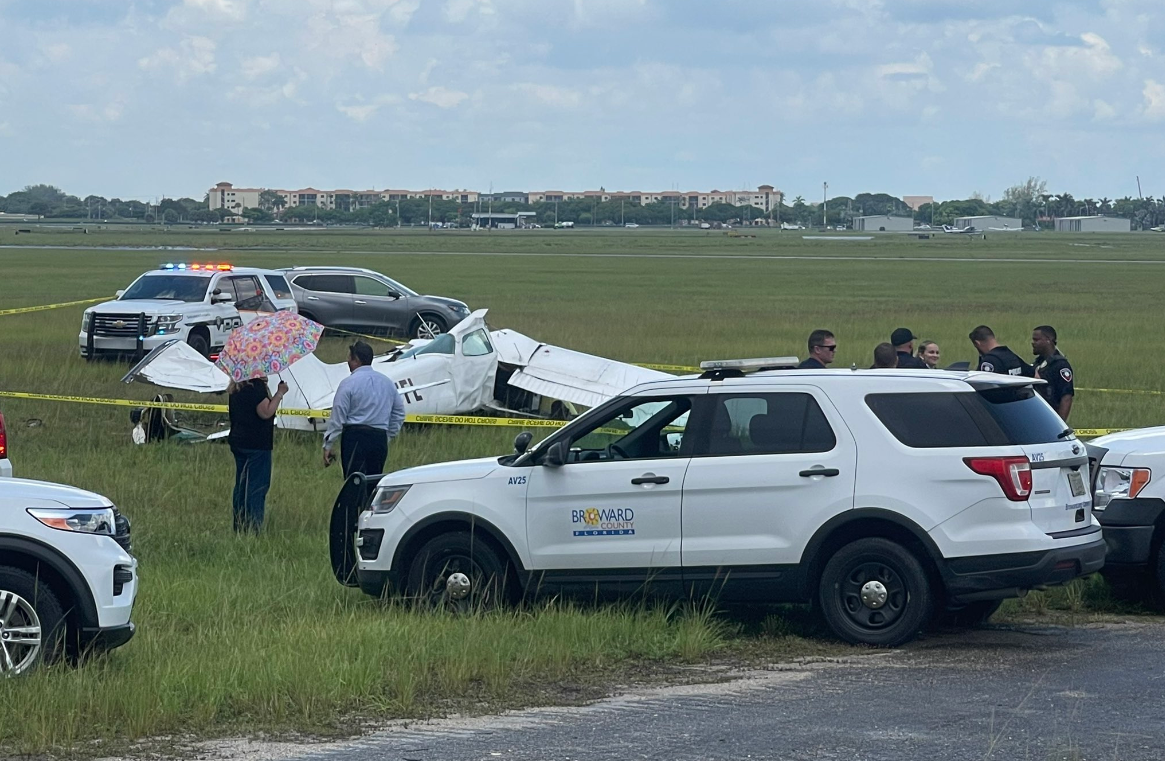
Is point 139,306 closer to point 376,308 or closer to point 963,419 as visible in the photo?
point 376,308

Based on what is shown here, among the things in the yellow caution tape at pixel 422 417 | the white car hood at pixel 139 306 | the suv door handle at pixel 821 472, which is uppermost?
the suv door handle at pixel 821 472

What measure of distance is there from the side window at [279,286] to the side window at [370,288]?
7.27 feet

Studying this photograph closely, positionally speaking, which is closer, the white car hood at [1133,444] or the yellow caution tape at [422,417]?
the white car hood at [1133,444]

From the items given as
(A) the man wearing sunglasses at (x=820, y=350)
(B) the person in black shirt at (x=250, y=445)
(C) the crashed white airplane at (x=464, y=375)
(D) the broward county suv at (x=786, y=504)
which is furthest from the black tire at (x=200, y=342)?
(D) the broward county suv at (x=786, y=504)

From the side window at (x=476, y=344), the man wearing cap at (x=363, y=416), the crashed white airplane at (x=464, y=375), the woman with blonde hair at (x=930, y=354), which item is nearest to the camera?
the man wearing cap at (x=363, y=416)

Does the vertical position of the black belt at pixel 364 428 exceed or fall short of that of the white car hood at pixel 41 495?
it falls short

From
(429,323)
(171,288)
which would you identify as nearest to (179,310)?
(171,288)

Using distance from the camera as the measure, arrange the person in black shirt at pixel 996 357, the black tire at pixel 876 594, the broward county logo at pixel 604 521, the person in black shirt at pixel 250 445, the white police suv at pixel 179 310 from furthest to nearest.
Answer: the white police suv at pixel 179 310
the person in black shirt at pixel 996 357
the person in black shirt at pixel 250 445
the broward county logo at pixel 604 521
the black tire at pixel 876 594

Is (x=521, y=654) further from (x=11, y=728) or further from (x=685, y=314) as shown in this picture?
(x=685, y=314)

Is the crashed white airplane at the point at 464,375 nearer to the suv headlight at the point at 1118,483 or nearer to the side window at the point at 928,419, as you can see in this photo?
the suv headlight at the point at 1118,483

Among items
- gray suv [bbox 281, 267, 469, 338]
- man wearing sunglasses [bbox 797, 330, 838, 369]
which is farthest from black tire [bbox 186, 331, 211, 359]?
man wearing sunglasses [bbox 797, 330, 838, 369]

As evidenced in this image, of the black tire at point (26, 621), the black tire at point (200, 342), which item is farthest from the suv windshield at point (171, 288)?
the black tire at point (26, 621)

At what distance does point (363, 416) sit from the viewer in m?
12.4

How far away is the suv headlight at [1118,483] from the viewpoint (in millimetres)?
9812
